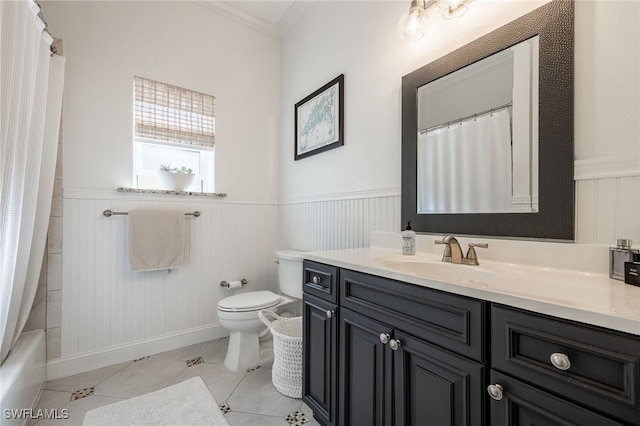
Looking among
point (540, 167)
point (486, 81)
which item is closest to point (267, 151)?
point (486, 81)

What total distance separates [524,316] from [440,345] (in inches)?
10.3

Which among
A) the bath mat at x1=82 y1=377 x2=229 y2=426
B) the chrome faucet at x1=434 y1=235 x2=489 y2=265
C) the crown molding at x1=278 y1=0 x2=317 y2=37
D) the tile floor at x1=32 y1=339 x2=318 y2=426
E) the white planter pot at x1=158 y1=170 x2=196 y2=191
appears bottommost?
the tile floor at x1=32 y1=339 x2=318 y2=426

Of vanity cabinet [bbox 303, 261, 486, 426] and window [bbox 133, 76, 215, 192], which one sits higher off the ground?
window [bbox 133, 76, 215, 192]

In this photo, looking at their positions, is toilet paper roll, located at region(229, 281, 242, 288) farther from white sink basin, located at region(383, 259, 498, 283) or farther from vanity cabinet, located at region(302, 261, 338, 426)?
white sink basin, located at region(383, 259, 498, 283)

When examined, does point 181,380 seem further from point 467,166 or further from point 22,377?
point 467,166

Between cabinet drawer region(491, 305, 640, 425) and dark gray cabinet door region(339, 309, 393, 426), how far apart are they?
0.38 m

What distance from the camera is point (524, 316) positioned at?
0.64 m

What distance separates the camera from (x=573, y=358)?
1.89ft

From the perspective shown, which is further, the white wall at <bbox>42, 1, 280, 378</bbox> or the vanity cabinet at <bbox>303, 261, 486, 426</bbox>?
the white wall at <bbox>42, 1, 280, 378</bbox>

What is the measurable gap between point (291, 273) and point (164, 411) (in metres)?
1.06

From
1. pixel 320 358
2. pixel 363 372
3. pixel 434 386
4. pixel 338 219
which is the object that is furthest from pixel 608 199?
pixel 338 219

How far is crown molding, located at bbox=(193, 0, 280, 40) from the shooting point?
7.57ft

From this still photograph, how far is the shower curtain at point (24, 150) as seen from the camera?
1159 mm

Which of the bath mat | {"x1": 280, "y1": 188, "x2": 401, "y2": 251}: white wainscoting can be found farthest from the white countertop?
the bath mat
